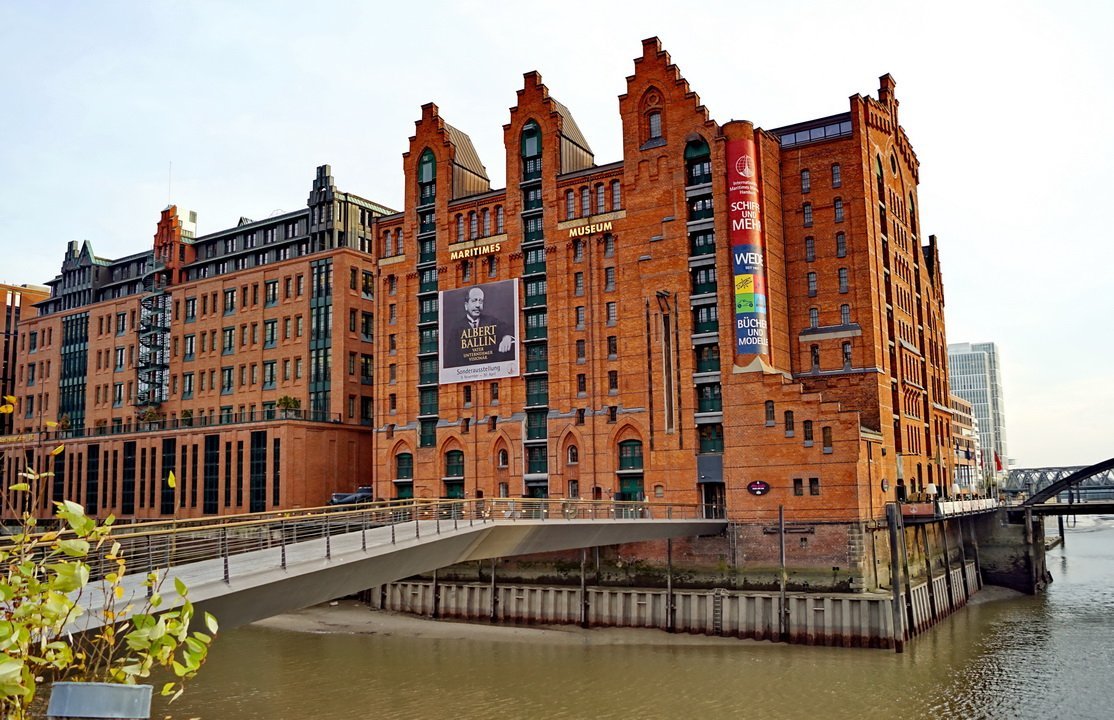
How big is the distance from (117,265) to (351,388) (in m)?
39.9

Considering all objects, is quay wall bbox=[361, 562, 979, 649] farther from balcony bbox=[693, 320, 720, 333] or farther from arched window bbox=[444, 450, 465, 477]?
balcony bbox=[693, 320, 720, 333]

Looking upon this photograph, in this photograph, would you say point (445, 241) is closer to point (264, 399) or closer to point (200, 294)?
point (264, 399)

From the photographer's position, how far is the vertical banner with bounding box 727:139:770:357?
204 ft

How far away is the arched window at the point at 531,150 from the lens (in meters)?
74.5

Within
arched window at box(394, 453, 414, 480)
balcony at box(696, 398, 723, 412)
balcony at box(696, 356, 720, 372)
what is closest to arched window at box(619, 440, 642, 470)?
balcony at box(696, 398, 723, 412)

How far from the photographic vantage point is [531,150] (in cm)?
7481

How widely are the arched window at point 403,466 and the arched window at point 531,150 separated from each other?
24.5 m

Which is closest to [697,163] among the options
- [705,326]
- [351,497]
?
[705,326]

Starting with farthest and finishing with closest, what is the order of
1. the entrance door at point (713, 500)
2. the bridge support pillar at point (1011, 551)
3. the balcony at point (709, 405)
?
1. the bridge support pillar at point (1011, 551)
2. the balcony at point (709, 405)
3. the entrance door at point (713, 500)

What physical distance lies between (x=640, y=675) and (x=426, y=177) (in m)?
47.5

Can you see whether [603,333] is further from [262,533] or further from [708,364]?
[262,533]

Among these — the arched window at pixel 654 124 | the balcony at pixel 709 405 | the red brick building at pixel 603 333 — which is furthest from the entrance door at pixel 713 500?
the arched window at pixel 654 124

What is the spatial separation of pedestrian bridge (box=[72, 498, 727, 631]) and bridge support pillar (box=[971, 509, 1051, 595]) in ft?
152

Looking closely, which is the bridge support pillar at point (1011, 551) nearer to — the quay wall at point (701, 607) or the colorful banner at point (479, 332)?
the quay wall at point (701, 607)
